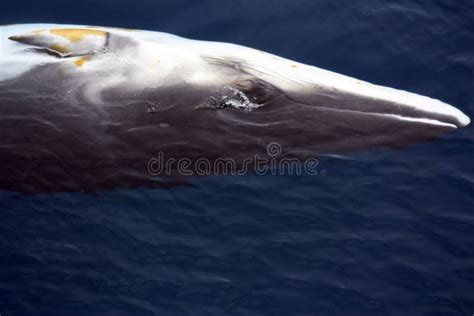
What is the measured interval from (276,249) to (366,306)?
1179 millimetres

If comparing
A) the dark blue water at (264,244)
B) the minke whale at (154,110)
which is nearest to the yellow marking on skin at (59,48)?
the minke whale at (154,110)

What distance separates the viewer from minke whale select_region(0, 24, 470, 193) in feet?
30.0

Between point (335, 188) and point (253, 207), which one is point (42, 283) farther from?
point (335, 188)

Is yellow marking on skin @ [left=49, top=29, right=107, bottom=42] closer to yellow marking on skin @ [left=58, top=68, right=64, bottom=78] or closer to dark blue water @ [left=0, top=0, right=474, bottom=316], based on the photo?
yellow marking on skin @ [left=58, top=68, right=64, bottom=78]

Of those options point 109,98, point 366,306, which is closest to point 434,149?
point 366,306

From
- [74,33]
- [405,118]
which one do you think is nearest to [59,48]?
[74,33]

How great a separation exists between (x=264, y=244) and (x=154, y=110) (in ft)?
6.91

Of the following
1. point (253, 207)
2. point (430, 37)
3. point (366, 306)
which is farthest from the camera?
point (430, 37)

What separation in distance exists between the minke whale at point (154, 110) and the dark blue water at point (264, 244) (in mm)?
294

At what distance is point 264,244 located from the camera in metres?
8.76

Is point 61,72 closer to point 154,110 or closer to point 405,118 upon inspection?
point 154,110

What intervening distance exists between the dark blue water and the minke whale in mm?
294

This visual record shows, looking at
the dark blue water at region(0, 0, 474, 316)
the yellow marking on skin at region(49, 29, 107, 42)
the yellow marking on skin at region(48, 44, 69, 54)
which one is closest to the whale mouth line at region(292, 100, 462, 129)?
the dark blue water at region(0, 0, 474, 316)

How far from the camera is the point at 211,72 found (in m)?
9.43
